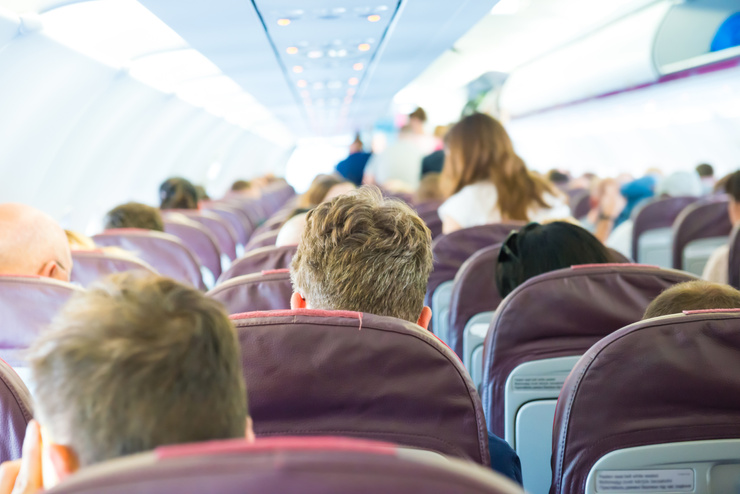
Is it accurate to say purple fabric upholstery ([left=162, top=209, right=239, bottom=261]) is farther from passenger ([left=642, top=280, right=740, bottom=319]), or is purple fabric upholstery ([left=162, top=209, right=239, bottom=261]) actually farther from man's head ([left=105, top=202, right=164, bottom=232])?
passenger ([left=642, top=280, right=740, bottom=319])

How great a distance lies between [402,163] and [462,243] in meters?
6.26

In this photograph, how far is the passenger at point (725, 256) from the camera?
4.19 metres

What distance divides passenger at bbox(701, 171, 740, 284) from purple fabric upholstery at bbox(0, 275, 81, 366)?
351 centimetres

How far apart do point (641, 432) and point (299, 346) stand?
812 millimetres

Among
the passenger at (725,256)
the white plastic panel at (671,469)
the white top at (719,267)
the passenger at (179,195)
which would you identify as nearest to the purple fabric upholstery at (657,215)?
the passenger at (725,256)

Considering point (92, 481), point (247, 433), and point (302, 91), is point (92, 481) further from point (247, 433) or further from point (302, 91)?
point (302, 91)

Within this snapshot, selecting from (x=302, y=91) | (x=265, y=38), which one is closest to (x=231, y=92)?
(x=302, y=91)

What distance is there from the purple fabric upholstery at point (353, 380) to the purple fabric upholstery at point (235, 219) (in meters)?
6.25

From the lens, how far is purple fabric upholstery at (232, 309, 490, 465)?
137 cm

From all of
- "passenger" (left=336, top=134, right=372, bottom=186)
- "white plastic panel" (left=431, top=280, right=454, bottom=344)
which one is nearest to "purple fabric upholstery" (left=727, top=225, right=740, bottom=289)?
"white plastic panel" (left=431, top=280, right=454, bottom=344)

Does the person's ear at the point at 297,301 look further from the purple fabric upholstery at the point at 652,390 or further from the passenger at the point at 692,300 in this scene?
the passenger at the point at 692,300

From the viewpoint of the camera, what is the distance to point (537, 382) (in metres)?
2.32

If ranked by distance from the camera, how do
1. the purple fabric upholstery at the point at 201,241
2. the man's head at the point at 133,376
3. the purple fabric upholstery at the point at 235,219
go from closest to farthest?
1. the man's head at the point at 133,376
2. the purple fabric upholstery at the point at 201,241
3. the purple fabric upholstery at the point at 235,219

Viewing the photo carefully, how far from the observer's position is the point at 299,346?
137 cm
